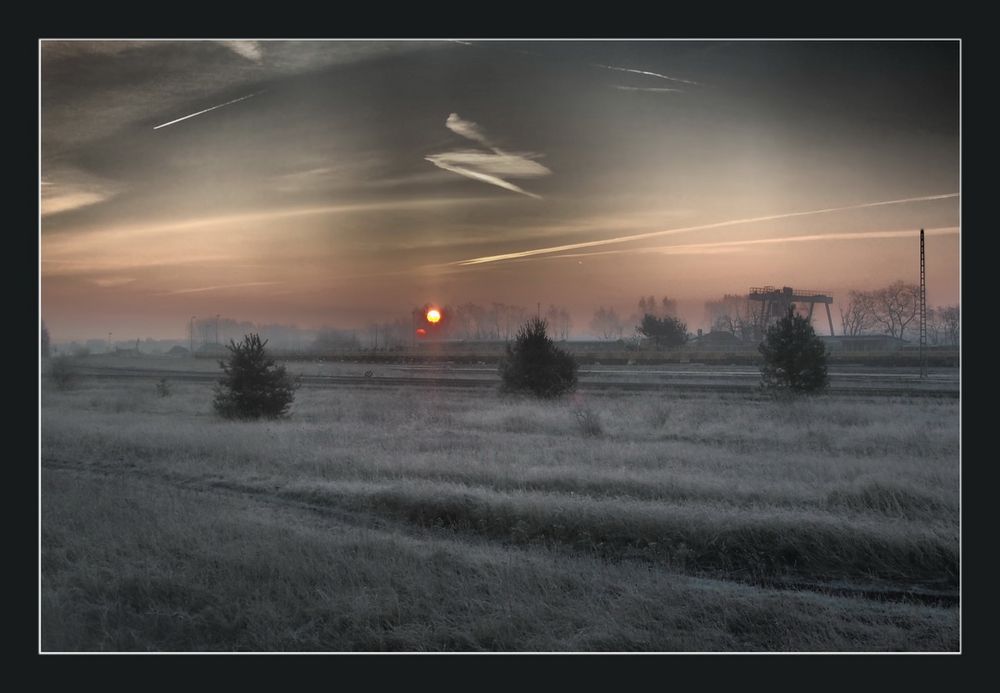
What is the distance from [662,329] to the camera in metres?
12.3

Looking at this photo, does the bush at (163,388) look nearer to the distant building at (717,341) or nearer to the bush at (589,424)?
the bush at (589,424)

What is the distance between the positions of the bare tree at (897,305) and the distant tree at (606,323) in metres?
3.67

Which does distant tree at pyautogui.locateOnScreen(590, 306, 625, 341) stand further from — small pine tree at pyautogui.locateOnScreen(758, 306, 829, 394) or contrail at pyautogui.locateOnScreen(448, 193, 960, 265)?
small pine tree at pyautogui.locateOnScreen(758, 306, 829, 394)

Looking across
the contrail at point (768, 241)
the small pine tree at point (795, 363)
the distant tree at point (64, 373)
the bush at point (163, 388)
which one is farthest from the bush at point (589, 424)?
the bush at point (163, 388)

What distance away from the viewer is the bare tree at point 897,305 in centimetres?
848

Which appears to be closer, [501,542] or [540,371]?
[501,542]

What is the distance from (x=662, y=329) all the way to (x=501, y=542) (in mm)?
6667

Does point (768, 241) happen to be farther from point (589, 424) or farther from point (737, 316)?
point (589, 424)

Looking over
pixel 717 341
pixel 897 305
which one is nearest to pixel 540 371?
pixel 717 341

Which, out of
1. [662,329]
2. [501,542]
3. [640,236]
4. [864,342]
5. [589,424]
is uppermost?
[640,236]

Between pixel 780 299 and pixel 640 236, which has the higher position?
pixel 640 236

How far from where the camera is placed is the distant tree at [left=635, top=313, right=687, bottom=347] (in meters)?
11.1

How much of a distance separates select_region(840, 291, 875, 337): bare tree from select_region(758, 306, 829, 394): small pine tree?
185 centimetres

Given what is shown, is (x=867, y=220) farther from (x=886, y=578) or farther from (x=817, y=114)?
(x=886, y=578)
